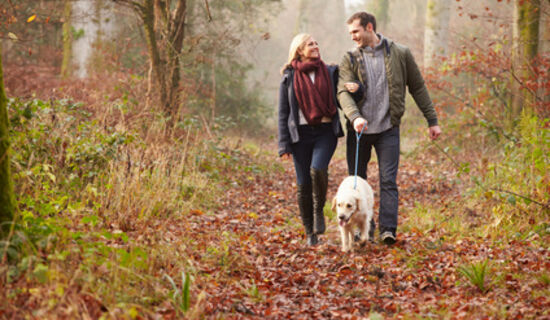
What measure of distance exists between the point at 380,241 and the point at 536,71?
4.27 m

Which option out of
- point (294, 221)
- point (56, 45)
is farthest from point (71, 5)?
point (294, 221)

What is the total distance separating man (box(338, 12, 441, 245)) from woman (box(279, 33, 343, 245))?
0.20m

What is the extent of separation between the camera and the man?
16.5ft

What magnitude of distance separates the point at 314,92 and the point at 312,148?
2.22ft

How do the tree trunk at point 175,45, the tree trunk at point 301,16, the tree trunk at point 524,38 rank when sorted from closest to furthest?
1. the tree trunk at point 524,38
2. the tree trunk at point 175,45
3. the tree trunk at point 301,16

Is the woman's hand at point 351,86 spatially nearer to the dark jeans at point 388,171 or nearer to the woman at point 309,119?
the woman at point 309,119

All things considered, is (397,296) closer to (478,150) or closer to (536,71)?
(536,71)

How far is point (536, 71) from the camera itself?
7359 mm

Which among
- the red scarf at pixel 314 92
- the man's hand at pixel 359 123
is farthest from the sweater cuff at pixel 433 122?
the red scarf at pixel 314 92

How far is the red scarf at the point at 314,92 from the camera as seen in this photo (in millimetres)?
5160

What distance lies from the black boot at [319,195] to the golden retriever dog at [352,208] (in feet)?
0.88

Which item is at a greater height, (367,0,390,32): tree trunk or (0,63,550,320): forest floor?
(367,0,390,32): tree trunk

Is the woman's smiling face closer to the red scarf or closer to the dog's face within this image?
the red scarf

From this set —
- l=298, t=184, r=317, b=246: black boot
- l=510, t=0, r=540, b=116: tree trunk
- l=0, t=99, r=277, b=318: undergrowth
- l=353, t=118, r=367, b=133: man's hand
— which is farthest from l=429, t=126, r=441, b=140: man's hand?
l=510, t=0, r=540, b=116: tree trunk
